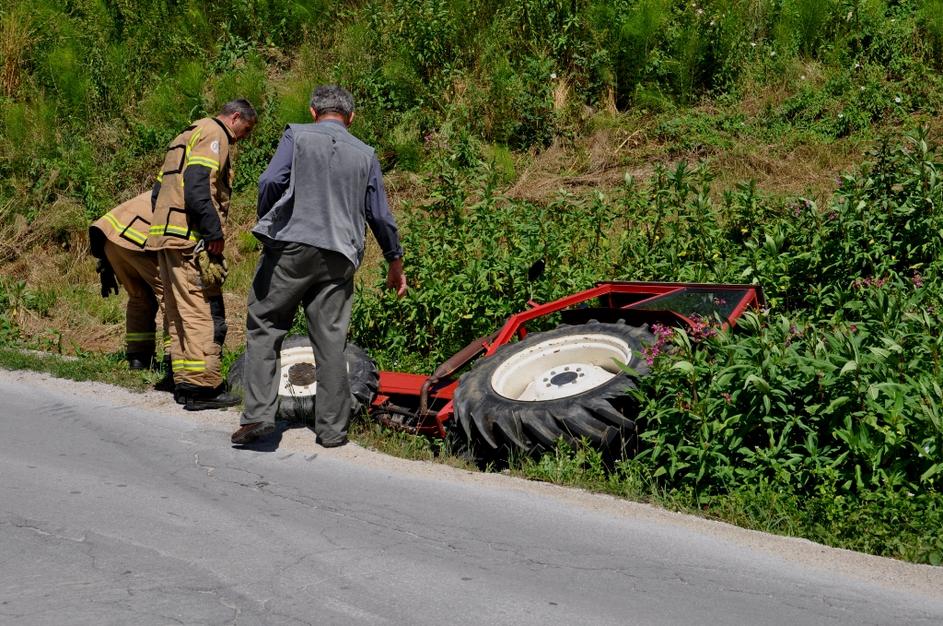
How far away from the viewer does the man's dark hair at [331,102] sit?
21.1 ft

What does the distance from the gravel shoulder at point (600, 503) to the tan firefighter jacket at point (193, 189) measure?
116cm

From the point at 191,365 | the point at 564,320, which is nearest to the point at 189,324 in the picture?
the point at 191,365

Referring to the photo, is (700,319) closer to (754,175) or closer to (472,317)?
(472,317)

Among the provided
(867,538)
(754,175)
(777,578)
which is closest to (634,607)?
(777,578)

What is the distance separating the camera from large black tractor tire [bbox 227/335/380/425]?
696 cm

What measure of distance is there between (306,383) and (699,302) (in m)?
2.64

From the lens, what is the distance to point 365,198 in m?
6.48

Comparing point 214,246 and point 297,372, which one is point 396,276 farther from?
point 214,246

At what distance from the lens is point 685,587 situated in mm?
4418

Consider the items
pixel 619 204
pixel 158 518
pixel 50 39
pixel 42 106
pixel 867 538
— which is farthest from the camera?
pixel 50 39

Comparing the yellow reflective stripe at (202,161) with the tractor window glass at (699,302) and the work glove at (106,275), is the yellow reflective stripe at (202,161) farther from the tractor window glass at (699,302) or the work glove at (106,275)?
the tractor window glass at (699,302)

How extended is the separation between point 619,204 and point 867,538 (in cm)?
640

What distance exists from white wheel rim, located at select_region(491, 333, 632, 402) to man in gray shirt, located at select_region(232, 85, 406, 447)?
1.01 m

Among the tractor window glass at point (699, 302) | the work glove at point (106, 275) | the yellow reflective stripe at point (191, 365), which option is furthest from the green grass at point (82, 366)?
the tractor window glass at point (699, 302)
